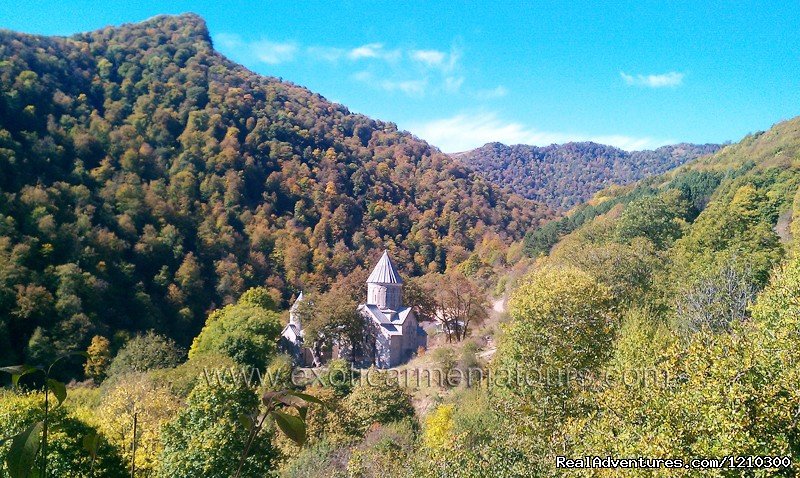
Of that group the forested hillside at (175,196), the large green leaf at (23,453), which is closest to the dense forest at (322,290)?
the large green leaf at (23,453)

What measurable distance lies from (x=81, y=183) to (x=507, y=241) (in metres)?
57.4

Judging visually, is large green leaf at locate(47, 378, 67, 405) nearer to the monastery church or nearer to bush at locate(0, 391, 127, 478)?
bush at locate(0, 391, 127, 478)

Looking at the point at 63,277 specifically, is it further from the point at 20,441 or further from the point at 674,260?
the point at 20,441

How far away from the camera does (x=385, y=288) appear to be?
41.0 m

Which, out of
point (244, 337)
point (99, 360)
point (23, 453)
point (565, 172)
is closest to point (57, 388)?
point (23, 453)

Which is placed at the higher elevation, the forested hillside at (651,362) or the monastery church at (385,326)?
the forested hillside at (651,362)

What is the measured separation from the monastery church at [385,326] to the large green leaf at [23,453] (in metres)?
37.5

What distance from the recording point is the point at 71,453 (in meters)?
14.4

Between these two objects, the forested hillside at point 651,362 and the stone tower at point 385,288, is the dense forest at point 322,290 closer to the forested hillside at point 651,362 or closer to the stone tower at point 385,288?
the forested hillside at point 651,362

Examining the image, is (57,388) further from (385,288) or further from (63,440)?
(385,288)

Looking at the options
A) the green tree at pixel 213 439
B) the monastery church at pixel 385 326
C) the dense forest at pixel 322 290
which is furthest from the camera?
the monastery church at pixel 385 326

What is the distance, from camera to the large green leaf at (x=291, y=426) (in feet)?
5.15

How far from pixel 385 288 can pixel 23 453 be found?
3988 centimetres

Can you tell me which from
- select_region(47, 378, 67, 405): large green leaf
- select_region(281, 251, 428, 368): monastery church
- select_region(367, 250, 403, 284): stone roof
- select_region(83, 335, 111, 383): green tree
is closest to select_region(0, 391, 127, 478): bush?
select_region(47, 378, 67, 405): large green leaf
